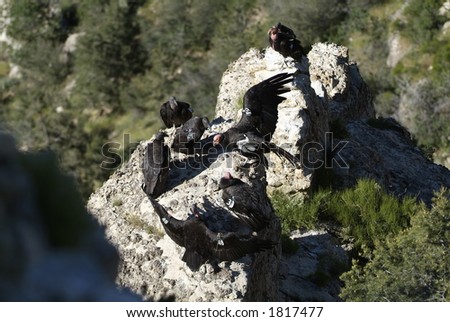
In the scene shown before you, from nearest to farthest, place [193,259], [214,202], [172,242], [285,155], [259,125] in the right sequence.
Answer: [193,259] < [172,242] < [214,202] < [259,125] < [285,155]

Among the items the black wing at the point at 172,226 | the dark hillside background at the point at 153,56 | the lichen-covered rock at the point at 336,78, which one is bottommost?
the black wing at the point at 172,226

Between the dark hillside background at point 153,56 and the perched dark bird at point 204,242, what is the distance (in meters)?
33.1

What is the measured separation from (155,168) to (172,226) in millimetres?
1662

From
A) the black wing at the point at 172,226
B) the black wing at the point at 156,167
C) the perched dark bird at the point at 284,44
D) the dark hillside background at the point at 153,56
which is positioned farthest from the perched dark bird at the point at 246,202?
the dark hillside background at the point at 153,56

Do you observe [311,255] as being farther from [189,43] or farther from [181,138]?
[189,43]

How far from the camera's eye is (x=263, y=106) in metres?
12.8

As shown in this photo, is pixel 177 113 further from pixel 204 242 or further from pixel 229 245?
pixel 229 245

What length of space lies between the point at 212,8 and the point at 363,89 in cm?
5053

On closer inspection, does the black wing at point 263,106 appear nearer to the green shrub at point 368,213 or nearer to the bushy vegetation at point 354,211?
the bushy vegetation at point 354,211

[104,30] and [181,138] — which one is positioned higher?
[104,30]

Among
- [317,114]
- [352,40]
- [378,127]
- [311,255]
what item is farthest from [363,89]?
[352,40]

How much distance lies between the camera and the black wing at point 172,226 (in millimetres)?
9390

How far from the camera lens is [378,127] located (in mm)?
17953

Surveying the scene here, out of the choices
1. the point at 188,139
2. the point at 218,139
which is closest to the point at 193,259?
the point at 218,139
